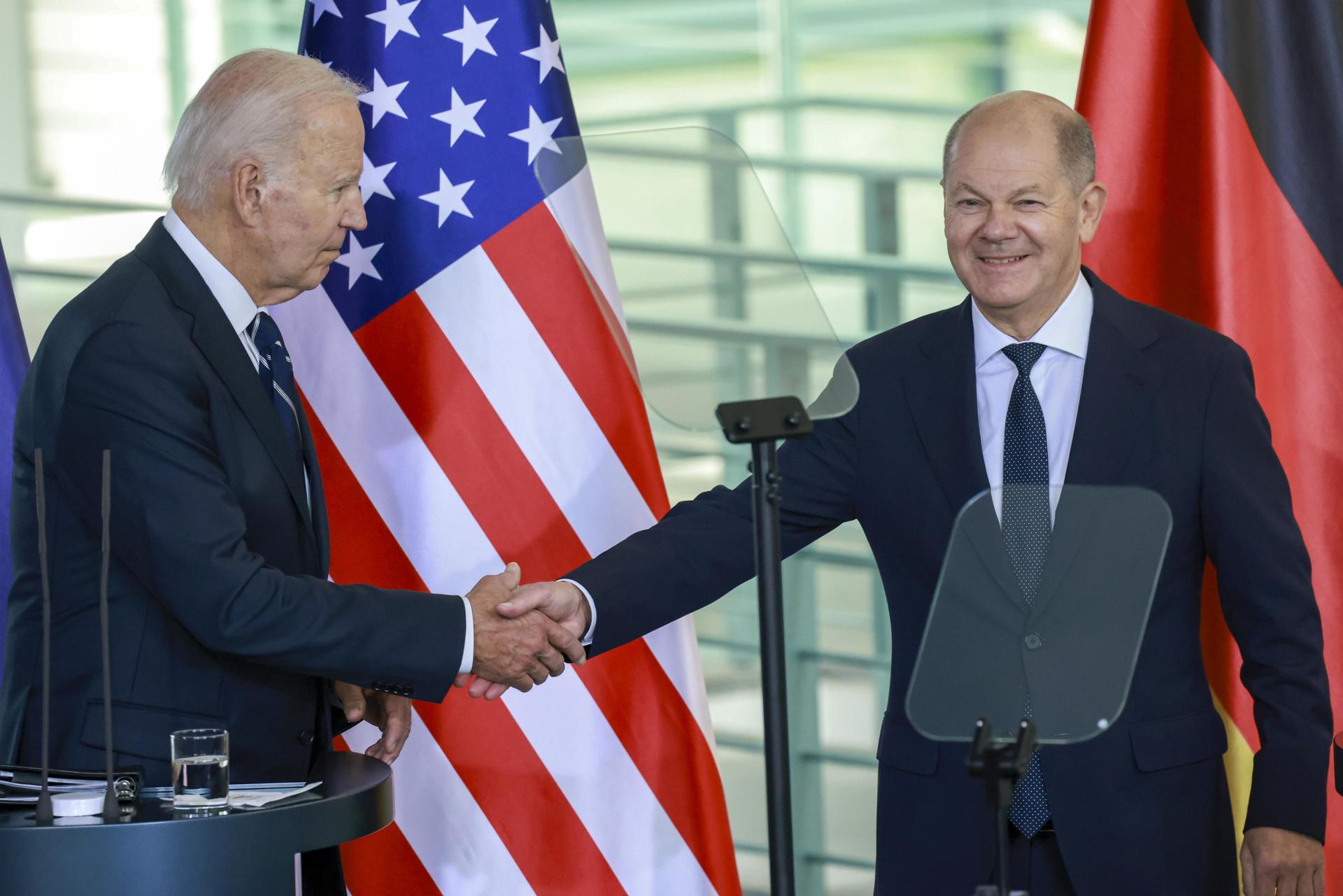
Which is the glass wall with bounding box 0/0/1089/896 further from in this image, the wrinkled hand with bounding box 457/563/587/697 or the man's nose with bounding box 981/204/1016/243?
the man's nose with bounding box 981/204/1016/243

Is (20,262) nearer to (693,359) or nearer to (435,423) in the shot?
(435,423)

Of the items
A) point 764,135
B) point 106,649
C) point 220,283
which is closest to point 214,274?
point 220,283

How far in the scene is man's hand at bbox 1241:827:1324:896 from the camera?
74.3 inches

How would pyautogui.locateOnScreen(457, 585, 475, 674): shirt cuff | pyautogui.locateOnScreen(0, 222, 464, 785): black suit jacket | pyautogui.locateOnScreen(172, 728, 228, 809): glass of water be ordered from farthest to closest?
pyautogui.locateOnScreen(457, 585, 475, 674): shirt cuff, pyautogui.locateOnScreen(0, 222, 464, 785): black suit jacket, pyautogui.locateOnScreen(172, 728, 228, 809): glass of water

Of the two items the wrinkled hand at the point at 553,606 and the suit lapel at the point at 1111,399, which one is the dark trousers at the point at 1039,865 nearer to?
the suit lapel at the point at 1111,399

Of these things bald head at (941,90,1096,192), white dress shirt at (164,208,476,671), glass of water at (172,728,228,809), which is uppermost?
bald head at (941,90,1096,192)

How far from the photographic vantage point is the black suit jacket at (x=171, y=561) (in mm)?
1816

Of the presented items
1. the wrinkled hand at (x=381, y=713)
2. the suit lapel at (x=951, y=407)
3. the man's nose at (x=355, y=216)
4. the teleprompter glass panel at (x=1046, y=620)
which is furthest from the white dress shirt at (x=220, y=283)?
the teleprompter glass panel at (x=1046, y=620)

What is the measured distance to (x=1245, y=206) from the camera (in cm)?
246

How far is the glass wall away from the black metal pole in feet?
7.97

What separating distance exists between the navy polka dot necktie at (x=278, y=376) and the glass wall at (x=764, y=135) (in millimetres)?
1995

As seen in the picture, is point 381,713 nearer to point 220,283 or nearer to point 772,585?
point 220,283

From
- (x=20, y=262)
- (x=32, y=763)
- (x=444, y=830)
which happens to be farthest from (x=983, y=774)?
(x=20, y=262)

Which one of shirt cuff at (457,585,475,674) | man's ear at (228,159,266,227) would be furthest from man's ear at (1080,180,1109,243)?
man's ear at (228,159,266,227)
